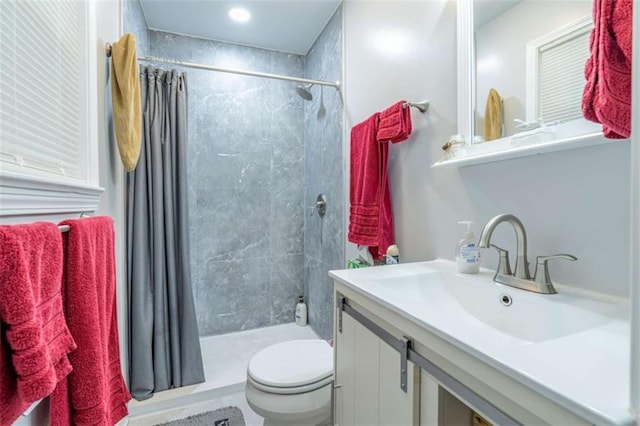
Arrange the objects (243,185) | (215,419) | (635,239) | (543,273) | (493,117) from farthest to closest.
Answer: (243,185) < (215,419) < (493,117) < (543,273) < (635,239)

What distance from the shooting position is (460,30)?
1.07 metres

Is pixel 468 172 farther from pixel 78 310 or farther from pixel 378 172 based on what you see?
pixel 78 310

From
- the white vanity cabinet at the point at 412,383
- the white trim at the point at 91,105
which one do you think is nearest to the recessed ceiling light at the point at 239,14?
the white trim at the point at 91,105

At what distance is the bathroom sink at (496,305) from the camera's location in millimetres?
655

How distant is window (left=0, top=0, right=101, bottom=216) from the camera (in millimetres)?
644

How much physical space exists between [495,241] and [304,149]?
6.44 feet

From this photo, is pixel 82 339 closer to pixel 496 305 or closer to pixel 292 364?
pixel 292 364

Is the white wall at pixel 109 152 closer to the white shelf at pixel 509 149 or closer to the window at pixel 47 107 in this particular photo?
the window at pixel 47 107

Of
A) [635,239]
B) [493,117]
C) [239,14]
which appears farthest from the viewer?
[239,14]

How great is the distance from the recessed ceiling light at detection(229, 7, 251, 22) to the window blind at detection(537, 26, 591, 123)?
6.21ft

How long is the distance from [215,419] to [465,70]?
2.00m

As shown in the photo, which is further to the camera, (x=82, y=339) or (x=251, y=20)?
(x=251, y=20)

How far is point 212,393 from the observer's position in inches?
69.6

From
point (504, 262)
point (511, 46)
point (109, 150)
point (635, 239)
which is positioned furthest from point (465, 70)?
point (109, 150)
